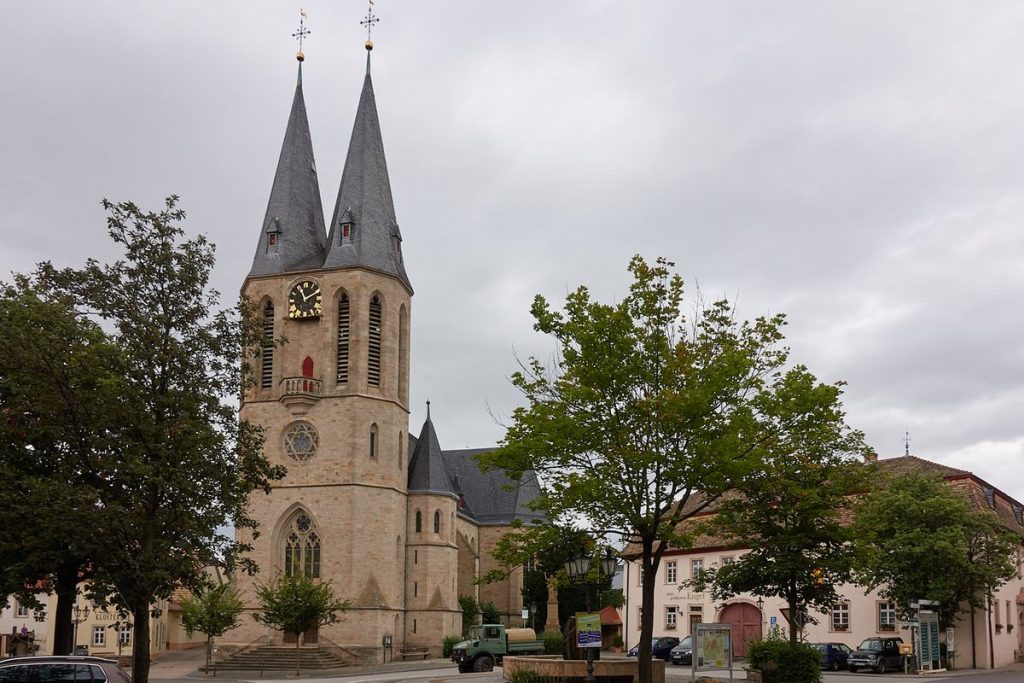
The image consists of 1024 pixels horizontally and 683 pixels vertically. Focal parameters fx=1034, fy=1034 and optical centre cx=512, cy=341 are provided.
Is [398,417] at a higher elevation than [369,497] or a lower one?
higher

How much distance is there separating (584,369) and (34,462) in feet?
42.1

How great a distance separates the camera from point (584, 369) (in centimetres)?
2491

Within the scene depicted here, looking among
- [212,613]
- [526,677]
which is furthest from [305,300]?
[526,677]

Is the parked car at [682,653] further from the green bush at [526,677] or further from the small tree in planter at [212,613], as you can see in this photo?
the green bush at [526,677]

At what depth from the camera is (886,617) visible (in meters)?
43.0

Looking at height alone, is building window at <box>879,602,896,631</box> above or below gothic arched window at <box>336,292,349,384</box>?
below

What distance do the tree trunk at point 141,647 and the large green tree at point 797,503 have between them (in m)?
13.4

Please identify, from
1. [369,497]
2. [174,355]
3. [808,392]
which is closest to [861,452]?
[808,392]

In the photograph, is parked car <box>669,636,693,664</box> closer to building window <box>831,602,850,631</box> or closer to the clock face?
building window <box>831,602,850,631</box>

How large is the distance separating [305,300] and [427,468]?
1195cm

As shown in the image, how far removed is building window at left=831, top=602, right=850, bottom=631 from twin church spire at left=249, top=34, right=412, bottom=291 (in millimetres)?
28356

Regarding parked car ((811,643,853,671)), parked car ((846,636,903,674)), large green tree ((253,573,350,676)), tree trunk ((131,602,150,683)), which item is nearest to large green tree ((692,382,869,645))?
parked car ((846,636,903,674))

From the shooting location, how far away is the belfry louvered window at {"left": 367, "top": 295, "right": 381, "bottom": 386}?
5525cm

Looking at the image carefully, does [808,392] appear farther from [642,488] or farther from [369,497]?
[369,497]
